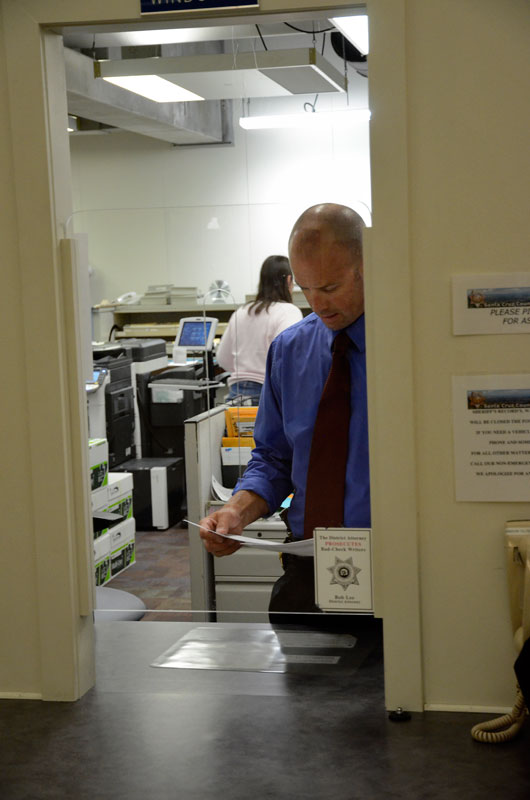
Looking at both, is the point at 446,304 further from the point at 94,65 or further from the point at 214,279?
the point at 94,65

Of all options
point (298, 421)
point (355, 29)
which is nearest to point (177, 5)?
point (355, 29)

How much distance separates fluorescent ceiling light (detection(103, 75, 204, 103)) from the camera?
7.95ft

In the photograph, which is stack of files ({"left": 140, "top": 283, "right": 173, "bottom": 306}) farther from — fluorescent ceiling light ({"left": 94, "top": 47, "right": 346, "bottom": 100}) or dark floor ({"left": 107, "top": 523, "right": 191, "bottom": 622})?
dark floor ({"left": 107, "top": 523, "right": 191, "bottom": 622})

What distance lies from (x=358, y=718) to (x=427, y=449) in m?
0.55

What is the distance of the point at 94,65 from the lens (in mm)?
2422

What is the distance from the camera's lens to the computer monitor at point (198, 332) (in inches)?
88.6

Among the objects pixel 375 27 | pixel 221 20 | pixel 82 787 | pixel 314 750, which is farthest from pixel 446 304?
pixel 82 787

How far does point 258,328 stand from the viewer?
219 cm

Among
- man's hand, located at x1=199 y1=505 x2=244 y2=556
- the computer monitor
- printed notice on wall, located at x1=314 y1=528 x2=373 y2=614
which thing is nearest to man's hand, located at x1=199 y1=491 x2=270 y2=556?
man's hand, located at x1=199 y1=505 x2=244 y2=556

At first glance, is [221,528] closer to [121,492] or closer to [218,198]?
[218,198]

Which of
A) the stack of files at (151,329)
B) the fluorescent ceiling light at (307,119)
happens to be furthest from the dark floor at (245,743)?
the fluorescent ceiling light at (307,119)

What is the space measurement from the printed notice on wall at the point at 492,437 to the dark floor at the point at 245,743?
0.46m

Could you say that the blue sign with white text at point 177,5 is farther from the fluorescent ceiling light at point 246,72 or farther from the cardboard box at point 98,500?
the cardboard box at point 98,500

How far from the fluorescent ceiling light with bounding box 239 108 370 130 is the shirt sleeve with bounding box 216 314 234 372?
1.50 feet
